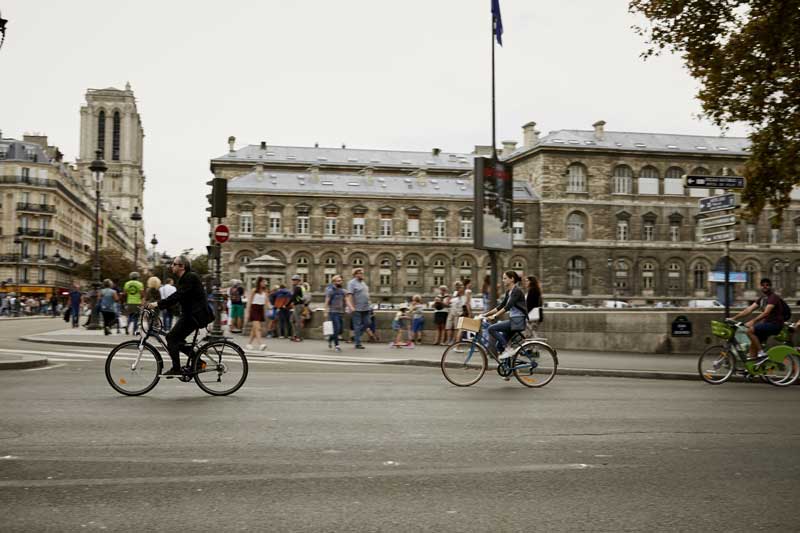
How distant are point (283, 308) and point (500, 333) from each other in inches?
516

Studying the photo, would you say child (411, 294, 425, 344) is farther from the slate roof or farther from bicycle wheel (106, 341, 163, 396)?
the slate roof

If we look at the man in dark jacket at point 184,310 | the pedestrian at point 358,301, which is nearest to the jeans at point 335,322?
the pedestrian at point 358,301

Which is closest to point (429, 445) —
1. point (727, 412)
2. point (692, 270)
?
point (727, 412)

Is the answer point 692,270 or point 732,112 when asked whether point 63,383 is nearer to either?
point 732,112

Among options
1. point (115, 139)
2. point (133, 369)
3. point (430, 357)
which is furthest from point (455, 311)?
point (115, 139)

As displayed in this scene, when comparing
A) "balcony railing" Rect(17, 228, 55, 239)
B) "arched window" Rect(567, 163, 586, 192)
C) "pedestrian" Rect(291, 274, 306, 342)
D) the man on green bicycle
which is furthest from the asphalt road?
"balcony railing" Rect(17, 228, 55, 239)

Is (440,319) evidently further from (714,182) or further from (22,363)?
(22,363)

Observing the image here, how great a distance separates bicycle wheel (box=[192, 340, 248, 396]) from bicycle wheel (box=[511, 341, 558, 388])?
14.0ft

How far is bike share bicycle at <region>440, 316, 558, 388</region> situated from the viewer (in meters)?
12.1

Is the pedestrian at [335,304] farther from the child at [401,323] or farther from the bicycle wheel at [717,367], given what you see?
the bicycle wheel at [717,367]

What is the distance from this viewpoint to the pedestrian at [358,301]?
766 inches

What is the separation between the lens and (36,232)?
83750 mm

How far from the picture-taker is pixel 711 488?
5613mm

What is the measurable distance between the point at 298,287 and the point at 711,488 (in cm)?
1930
